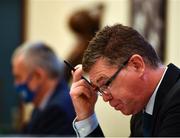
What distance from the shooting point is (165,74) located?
219 cm

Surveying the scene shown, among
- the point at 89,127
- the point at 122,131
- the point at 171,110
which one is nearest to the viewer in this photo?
the point at 171,110

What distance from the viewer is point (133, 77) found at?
83.7 inches

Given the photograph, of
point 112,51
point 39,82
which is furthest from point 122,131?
point 39,82

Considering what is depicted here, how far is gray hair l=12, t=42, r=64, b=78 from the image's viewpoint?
4031mm

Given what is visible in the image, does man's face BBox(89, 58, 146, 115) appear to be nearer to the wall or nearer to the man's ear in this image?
the man's ear

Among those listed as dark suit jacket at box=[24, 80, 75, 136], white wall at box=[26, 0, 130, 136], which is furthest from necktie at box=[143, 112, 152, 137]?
white wall at box=[26, 0, 130, 136]

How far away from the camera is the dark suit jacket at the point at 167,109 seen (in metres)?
2.02

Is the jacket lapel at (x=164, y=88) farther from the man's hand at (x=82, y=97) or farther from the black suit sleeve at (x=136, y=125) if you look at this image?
the man's hand at (x=82, y=97)

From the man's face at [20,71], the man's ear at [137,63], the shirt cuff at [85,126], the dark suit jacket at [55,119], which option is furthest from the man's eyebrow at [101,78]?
the man's face at [20,71]

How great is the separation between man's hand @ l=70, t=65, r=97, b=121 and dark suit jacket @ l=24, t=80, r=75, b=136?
910 millimetres

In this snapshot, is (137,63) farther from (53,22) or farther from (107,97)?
(53,22)

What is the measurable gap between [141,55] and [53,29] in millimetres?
5821

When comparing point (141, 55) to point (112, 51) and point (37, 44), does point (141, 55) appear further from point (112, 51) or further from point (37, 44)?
point (37, 44)

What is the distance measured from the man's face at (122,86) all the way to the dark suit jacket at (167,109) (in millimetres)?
72
